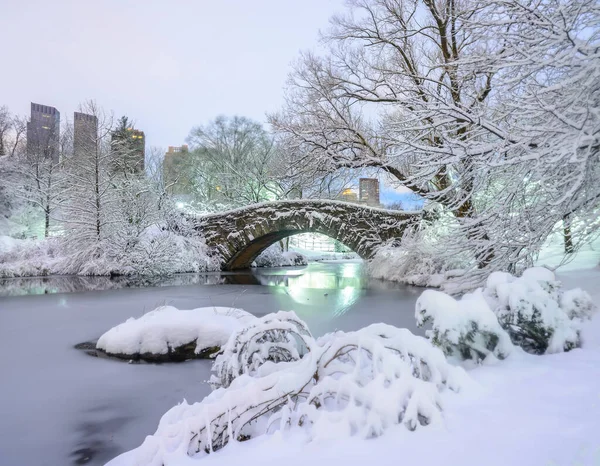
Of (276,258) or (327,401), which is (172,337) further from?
(276,258)

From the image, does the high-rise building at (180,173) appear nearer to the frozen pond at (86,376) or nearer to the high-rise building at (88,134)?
the high-rise building at (88,134)

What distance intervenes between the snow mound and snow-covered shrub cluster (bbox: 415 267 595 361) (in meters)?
2.37

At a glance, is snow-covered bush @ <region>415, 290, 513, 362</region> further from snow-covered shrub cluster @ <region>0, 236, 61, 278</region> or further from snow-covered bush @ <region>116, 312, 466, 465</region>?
snow-covered shrub cluster @ <region>0, 236, 61, 278</region>

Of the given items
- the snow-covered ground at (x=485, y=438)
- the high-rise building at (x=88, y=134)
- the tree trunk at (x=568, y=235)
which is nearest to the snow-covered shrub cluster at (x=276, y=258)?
the high-rise building at (x=88, y=134)

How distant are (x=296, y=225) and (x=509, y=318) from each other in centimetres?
1163

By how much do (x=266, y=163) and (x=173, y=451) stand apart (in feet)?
72.6

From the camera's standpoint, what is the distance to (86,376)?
3686 millimetres

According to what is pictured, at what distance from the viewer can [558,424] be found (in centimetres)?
153

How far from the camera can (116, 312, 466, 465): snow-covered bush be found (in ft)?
5.34

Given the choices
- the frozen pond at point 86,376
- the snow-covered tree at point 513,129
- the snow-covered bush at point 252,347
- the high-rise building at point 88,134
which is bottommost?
the frozen pond at point 86,376

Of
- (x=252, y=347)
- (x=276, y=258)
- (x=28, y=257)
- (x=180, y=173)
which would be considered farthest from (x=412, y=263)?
(x=180, y=173)

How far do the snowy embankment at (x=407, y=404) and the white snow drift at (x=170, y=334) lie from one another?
1746mm

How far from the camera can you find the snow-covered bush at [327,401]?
1629mm

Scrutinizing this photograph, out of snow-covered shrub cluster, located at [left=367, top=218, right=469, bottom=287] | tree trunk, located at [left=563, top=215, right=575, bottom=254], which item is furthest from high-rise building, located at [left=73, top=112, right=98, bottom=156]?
tree trunk, located at [left=563, top=215, right=575, bottom=254]
